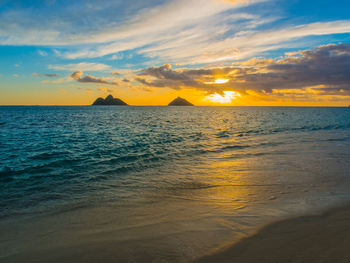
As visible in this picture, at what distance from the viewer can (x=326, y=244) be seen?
15.0 feet

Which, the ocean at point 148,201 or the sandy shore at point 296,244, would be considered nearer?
the sandy shore at point 296,244

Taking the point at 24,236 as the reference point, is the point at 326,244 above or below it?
above

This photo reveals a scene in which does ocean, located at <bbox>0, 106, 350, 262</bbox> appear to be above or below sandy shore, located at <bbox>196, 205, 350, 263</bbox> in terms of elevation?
below

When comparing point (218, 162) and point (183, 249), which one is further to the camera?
point (218, 162)

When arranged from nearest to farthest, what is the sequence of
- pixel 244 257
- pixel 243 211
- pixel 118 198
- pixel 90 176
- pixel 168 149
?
pixel 244 257 → pixel 243 211 → pixel 118 198 → pixel 90 176 → pixel 168 149

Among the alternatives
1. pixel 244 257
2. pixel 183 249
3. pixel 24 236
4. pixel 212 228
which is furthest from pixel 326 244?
pixel 24 236

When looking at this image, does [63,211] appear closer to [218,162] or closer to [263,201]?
[263,201]

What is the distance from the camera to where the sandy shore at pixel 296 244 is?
4207 mm

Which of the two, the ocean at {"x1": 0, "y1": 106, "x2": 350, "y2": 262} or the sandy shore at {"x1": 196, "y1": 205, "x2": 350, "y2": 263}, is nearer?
the sandy shore at {"x1": 196, "y1": 205, "x2": 350, "y2": 263}

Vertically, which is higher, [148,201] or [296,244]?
[296,244]

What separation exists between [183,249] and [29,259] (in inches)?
134

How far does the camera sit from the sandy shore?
4207 mm

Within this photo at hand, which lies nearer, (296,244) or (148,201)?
(296,244)

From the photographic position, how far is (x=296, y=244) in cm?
464
